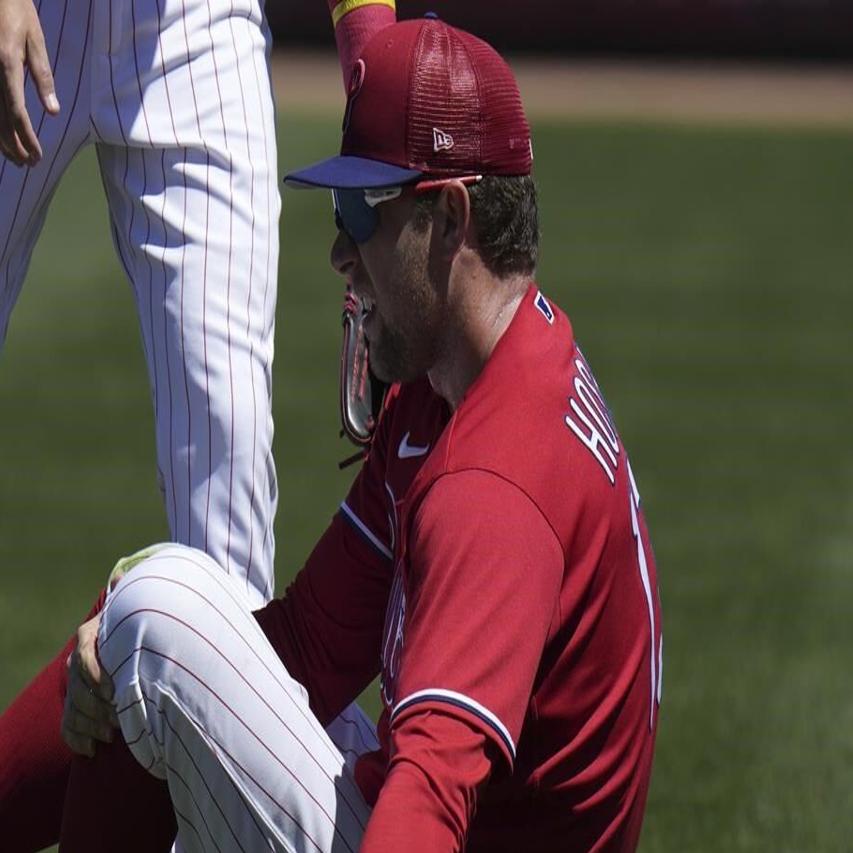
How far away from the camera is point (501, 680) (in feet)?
7.36

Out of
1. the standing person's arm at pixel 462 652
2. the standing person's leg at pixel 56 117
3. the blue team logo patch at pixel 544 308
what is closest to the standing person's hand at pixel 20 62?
the standing person's leg at pixel 56 117

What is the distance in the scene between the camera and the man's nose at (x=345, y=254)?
106 inches

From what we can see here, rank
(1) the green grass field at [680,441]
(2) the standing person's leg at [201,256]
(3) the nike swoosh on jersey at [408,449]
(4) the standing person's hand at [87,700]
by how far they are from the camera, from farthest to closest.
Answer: (1) the green grass field at [680,441] < (2) the standing person's leg at [201,256] < (3) the nike swoosh on jersey at [408,449] < (4) the standing person's hand at [87,700]

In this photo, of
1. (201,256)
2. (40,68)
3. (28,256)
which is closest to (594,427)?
(201,256)

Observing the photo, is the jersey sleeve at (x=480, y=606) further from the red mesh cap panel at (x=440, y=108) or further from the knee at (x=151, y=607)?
the red mesh cap panel at (x=440, y=108)

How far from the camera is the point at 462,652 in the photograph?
2236mm

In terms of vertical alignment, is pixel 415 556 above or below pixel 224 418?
above

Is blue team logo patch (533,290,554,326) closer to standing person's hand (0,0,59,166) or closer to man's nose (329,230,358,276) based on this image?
man's nose (329,230,358,276)

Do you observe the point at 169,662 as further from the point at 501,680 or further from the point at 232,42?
the point at 232,42

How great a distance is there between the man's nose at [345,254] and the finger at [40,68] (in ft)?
2.28

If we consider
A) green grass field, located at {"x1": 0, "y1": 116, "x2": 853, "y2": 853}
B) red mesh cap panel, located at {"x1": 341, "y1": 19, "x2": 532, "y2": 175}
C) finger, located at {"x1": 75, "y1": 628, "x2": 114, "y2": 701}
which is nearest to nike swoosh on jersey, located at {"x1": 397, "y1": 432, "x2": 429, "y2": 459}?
red mesh cap panel, located at {"x1": 341, "y1": 19, "x2": 532, "y2": 175}

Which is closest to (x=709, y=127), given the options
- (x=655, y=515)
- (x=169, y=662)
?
(x=655, y=515)

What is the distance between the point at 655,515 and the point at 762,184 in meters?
7.67

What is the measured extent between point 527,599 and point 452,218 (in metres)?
0.57
